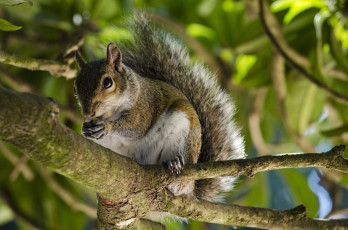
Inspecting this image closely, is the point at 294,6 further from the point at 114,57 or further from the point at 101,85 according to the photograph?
the point at 101,85

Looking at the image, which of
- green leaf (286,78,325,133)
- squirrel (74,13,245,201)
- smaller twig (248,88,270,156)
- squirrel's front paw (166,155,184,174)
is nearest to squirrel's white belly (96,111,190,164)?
squirrel (74,13,245,201)

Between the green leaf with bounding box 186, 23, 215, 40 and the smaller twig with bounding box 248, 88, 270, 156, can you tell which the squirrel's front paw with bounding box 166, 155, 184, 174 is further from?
the green leaf with bounding box 186, 23, 215, 40

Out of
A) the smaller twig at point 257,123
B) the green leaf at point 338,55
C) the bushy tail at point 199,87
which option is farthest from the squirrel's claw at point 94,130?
the smaller twig at point 257,123

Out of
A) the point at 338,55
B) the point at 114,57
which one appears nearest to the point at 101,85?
the point at 114,57

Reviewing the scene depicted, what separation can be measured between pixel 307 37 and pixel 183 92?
0.64 m

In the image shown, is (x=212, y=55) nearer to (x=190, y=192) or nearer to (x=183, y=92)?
(x=183, y=92)

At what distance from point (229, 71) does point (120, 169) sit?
→ 1.34 meters

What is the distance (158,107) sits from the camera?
1.29 m

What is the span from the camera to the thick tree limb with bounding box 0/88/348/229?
25.7 inches

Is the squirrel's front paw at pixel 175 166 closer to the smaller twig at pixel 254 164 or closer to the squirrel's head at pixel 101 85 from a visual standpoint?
the smaller twig at pixel 254 164

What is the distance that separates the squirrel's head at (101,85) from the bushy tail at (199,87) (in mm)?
243

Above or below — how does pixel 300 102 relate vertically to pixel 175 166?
above

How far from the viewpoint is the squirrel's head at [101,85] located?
109 cm

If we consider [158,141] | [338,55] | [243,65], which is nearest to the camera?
[158,141]
